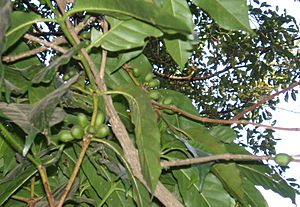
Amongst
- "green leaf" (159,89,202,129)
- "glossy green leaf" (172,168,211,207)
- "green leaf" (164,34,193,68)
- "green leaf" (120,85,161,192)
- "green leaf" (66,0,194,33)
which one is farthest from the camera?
"green leaf" (159,89,202,129)

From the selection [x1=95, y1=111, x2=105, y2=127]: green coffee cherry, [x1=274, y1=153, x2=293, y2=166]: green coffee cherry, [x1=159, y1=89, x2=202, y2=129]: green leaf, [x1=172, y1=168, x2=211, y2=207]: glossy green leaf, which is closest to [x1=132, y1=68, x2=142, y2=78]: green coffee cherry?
[x1=159, y1=89, x2=202, y2=129]: green leaf

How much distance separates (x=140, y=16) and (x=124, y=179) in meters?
0.41

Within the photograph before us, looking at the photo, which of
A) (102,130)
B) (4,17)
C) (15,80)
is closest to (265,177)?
(102,130)

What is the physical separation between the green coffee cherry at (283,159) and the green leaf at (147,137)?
0.18 metres

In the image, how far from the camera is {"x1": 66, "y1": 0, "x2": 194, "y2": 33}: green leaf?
0.67 metres

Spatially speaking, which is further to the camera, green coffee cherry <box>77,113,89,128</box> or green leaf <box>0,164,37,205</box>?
green leaf <box>0,164,37,205</box>

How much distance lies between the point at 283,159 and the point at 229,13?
0.26m

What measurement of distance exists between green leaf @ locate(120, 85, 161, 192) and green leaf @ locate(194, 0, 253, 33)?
186 millimetres

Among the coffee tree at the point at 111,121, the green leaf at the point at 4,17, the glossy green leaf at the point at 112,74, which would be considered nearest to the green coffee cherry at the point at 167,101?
the coffee tree at the point at 111,121

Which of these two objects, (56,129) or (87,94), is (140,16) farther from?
(56,129)

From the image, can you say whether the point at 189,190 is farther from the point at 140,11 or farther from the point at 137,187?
the point at 140,11

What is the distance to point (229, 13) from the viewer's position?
902mm

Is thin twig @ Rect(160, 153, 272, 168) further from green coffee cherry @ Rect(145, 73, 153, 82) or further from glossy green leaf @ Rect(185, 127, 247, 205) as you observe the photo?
green coffee cherry @ Rect(145, 73, 153, 82)

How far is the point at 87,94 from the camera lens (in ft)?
3.10
